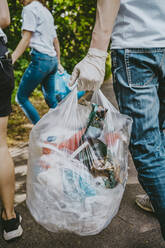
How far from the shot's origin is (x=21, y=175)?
259cm

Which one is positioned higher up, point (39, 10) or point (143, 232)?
point (39, 10)

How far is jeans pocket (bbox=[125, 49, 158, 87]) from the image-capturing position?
1292 millimetres

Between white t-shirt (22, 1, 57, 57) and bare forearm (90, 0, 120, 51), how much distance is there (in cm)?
174

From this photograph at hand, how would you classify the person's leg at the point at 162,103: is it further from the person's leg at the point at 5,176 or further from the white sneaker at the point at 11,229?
the white sneaker at the point at 11,229

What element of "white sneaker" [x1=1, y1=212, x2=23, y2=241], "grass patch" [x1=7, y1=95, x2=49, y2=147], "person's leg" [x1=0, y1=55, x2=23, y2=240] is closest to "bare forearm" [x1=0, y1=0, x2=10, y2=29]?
"person's leg" [x1=0, y1=55, x2=23, y2=240]

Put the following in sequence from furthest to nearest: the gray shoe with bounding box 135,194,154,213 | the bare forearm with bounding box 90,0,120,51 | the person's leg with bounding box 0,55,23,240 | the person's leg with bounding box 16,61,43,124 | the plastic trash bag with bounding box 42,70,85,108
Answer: the plastic trash bag with bounding box 42,70,85,108, the person's leg with bounding box 16,61,43,124, the gray shoe with bounding box 135,194,154,213, the person's leg with bounding box 0,55,23,240, the bare forearm with bounding box 90,0,120,51

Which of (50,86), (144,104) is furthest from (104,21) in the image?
(50,86)

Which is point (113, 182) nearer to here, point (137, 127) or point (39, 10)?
point (137, 127)

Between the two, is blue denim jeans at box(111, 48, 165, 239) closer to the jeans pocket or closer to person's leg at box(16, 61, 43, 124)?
the jeans pocket

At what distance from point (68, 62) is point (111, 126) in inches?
176

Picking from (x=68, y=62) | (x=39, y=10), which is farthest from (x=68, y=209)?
(x=68, y=62)

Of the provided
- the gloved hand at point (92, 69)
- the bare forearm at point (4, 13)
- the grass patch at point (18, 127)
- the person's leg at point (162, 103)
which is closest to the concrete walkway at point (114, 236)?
the person's leg at point (162, 103)

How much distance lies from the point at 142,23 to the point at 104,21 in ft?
0.60

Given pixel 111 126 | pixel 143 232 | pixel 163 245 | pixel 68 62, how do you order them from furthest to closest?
pixel 68 62 < pixel 143 232 < pixel 163 245 < pixel 111 126
